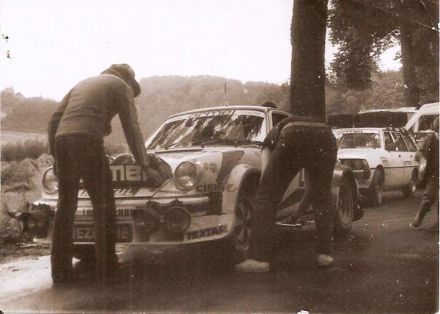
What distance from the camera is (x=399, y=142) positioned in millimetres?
5215

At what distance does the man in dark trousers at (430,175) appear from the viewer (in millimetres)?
4180

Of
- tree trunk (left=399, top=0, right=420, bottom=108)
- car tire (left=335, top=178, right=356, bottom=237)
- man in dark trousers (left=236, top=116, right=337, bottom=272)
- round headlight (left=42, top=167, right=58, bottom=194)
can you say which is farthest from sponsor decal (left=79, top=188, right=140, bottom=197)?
tree trunk (left=399, top=0, right=420, bottom=108)

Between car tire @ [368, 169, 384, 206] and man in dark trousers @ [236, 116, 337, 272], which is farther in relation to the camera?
car tire @ [368, 169, 384, 206]

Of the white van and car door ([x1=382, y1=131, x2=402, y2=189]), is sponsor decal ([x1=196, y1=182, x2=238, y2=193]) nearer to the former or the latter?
the white van

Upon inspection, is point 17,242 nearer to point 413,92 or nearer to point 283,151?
point 283,151

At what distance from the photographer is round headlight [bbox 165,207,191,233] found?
11.9 feet

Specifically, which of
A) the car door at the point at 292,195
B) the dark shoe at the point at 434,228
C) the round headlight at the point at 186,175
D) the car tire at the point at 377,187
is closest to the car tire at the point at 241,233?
the car door at the point at 292,195

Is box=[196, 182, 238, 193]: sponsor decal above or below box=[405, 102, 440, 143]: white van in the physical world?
below

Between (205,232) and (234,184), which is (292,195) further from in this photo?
(205,232)

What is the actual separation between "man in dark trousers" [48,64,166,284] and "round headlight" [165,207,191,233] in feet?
0.78

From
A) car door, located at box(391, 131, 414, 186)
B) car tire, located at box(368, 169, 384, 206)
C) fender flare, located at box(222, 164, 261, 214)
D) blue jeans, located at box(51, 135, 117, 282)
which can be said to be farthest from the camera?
car tire, located at box(368, 169, 384, 206)

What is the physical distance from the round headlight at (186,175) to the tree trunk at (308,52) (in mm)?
964

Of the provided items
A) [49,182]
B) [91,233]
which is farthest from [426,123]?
[49,182]

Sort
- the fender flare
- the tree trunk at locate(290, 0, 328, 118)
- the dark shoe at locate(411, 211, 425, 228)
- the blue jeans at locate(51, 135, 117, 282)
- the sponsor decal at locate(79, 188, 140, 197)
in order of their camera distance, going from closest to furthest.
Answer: the blue jeans at locate(51, 135, 117, 282) < the sponsor decal at locate(79, 188, 140, 197) < the fender flare < the tree trunk at locate(290, 0, 328, 118) < the dark shoe at locate(411, 211, 425, 228)
